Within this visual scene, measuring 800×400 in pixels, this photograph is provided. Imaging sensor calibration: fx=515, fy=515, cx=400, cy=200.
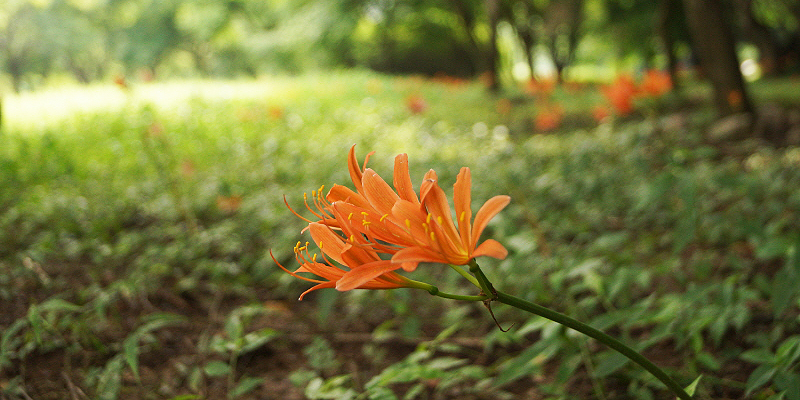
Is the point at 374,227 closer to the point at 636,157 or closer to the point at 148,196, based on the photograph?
the point at 636,157

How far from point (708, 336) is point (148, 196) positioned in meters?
3.66

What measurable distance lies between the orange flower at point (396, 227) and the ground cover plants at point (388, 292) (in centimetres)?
47

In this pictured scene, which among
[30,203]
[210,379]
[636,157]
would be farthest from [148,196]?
[636,157]

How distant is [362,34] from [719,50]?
1802 centimetres

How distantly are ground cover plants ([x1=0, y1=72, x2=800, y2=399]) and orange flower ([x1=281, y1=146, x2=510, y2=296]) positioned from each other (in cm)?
47

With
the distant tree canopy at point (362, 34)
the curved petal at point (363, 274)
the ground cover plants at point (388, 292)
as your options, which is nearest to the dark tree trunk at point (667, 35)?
the distant tree canopy at point (362, 34)

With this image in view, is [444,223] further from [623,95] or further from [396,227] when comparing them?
[623,95]

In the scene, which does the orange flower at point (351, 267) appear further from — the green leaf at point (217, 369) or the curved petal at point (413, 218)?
the green leaf at point (217, 369)

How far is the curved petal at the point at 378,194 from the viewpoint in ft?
2.84

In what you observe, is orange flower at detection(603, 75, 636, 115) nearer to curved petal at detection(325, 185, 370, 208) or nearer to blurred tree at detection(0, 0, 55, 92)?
curved petal at detection(325, 185, 370, 208)

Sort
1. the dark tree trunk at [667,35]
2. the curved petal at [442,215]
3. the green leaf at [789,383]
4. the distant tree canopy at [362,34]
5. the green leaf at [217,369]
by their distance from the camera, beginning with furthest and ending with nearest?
the distant tree canopy at [362,34]
the dark tree trunk at [667,35]
the green leaf at [217,369]
the green leaf at [789,383]
the curved petal at [442,215]

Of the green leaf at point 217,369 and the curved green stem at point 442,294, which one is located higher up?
the curved green stem at point 442,294

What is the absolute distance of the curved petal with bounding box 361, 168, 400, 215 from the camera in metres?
0.87

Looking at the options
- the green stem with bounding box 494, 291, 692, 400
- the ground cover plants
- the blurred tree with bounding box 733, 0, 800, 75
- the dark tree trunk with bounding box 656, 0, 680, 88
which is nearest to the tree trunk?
the ground cover plants
